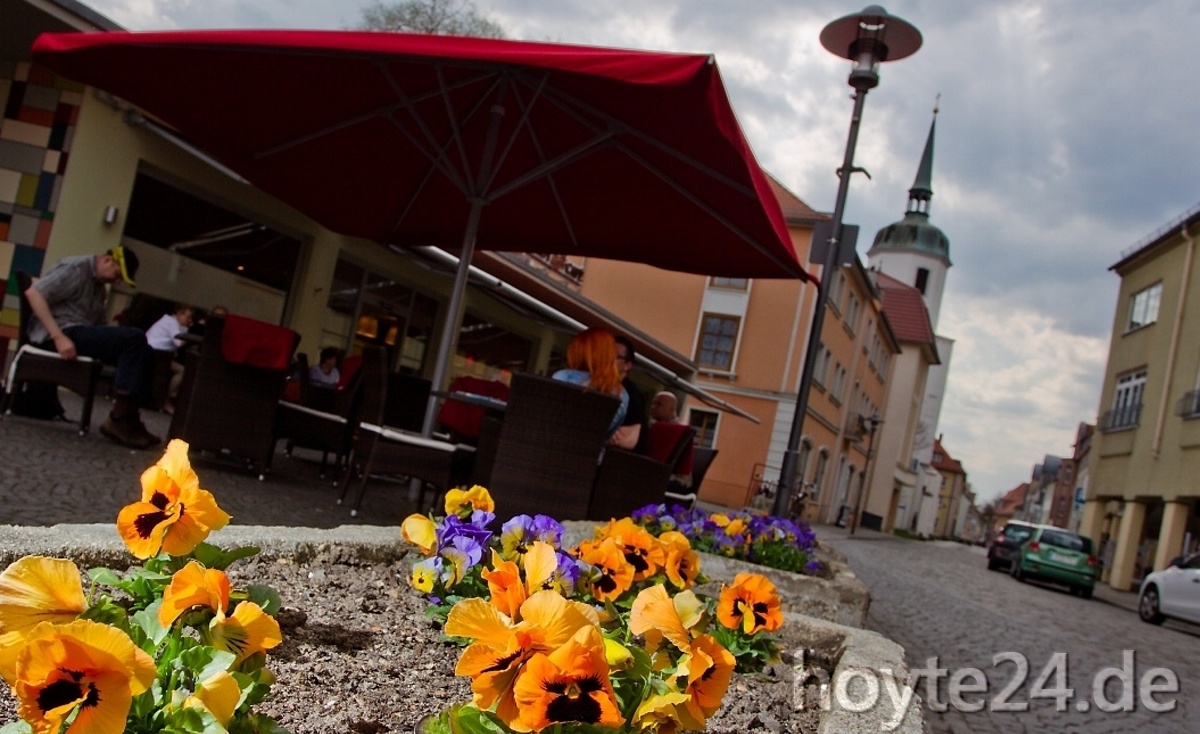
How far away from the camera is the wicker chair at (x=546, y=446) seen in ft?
15.1

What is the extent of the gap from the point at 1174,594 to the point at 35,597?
54.2 feet

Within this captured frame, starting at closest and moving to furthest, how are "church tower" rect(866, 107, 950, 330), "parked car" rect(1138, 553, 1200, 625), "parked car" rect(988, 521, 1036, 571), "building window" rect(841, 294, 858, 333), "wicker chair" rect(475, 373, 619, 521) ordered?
1. "wicker chair" rect(475, 373, 619, 521)
2. "parked car" rect(1138, 553, 1200, 625)
3. "parked car" rect(988, 521, 1036, 571)
4. "building window" rect(841, 294, 858, 333)
5. "church tower" rect(866, 107, 950, 330)

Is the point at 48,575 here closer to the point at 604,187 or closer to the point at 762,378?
the point at 604,187

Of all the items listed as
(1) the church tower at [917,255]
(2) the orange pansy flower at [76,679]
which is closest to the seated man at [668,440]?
(2) the orange pansy flower at [76,679]

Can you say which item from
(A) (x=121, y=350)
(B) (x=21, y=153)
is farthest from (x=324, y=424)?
(B) (x=21, y=153)

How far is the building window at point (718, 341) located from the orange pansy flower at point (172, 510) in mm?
30158

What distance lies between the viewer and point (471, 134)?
21.6ft

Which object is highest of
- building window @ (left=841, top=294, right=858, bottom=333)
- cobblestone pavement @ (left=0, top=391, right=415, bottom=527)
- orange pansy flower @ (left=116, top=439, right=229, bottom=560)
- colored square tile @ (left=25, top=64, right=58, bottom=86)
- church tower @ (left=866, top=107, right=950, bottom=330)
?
church tower @ (left=866, top=107, right=950, bottom=330)

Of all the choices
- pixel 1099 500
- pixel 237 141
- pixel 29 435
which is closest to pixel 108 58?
pixel 237 141

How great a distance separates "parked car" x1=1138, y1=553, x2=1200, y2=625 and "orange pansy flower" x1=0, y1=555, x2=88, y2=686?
625 inches

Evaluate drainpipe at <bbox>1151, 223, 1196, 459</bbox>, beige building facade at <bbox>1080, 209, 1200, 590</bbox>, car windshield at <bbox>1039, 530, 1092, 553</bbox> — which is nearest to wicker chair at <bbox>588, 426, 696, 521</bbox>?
car windshield at <bbox>1039, 530, 1092, 553</bbox>

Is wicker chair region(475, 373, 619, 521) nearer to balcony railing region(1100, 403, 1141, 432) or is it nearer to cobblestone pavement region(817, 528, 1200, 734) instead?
cobblestone pavement region(817, 528, 1200, 734)

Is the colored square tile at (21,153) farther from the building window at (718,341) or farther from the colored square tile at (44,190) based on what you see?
the building window at (718,341)

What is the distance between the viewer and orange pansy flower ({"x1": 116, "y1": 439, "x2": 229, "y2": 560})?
137cm
